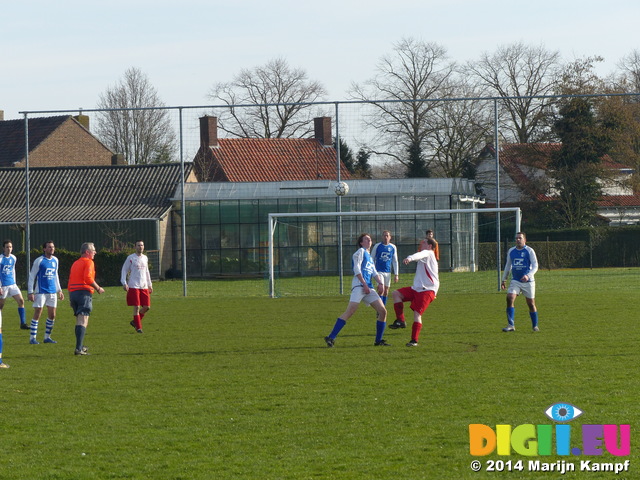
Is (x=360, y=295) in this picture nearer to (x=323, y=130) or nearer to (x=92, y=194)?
(x=323, y=130)

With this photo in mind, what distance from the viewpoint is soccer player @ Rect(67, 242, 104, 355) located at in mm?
13852

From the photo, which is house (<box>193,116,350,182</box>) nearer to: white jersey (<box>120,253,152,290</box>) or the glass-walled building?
the glass-walled building

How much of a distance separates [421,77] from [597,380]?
3941 centimetres

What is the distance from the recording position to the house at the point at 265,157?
30.6 m

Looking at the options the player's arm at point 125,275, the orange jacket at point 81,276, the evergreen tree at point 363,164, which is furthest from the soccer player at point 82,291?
the evergreen tree at point 363,164

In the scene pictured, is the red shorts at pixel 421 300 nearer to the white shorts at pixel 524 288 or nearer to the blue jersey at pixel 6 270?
the white shorts at pixel 524 288

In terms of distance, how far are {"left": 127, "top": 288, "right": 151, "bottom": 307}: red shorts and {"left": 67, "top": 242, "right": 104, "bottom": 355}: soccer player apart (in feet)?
12.4

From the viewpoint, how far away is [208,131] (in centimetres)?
3089

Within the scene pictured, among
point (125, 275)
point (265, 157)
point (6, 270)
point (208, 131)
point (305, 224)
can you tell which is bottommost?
point (125, 275)

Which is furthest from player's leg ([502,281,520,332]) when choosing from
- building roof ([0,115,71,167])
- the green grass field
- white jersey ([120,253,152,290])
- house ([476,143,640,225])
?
building roof ([0,115,71,167])

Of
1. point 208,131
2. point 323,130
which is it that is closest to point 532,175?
point 323,130

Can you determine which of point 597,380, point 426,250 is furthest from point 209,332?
point 597,380

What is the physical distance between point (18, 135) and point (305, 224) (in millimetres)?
28370

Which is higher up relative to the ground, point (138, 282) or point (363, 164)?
point (363, 164)
